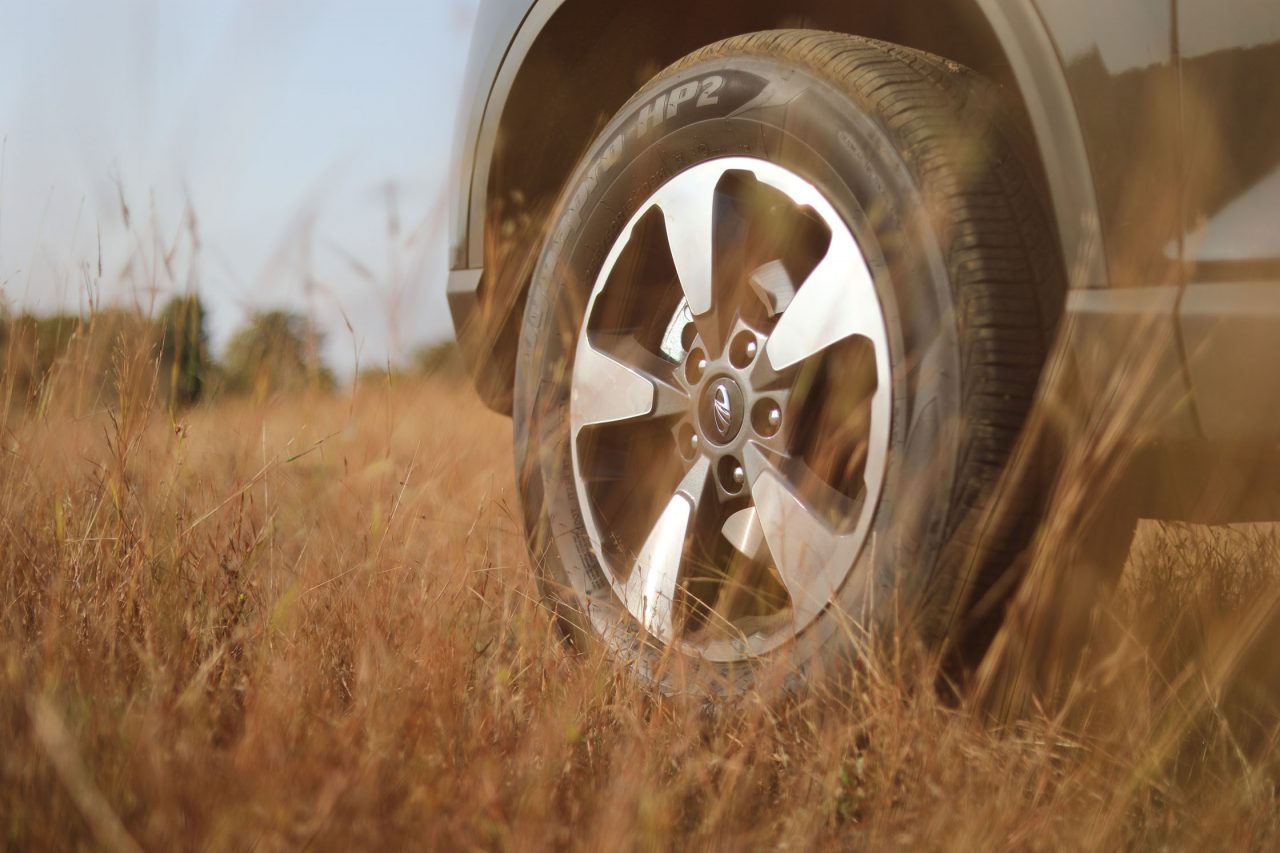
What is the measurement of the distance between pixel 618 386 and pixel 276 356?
2.16 feet

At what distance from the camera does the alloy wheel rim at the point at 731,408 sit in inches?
69.4

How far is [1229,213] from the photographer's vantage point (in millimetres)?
1388

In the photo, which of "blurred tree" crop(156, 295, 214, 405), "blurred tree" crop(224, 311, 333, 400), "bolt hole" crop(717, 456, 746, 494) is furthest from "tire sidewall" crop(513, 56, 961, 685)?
"blurred tree" crop(156, 295, 214, 405)

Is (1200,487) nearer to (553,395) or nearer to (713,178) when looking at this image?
(713,178)

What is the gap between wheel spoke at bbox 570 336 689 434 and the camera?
6.94ft

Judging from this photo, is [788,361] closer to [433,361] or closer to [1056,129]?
[1056,129]

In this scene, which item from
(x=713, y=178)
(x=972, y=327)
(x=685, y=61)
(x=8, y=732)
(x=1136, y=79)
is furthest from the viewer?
(x=685, y=61)

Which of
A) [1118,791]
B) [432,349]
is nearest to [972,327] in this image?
[1118,791]

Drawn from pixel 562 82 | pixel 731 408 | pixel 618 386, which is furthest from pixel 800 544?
pixel 562 82

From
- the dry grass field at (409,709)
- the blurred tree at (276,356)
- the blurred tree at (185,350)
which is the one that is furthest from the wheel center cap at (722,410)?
the blurred tree at (185,350)

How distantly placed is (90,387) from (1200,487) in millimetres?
1966

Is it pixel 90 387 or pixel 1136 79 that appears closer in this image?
pixel 1136 79

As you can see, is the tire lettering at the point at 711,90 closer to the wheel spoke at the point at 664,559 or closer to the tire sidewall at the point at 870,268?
the tire sidewall at the point at 870,268

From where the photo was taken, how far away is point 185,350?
237 centimetres
